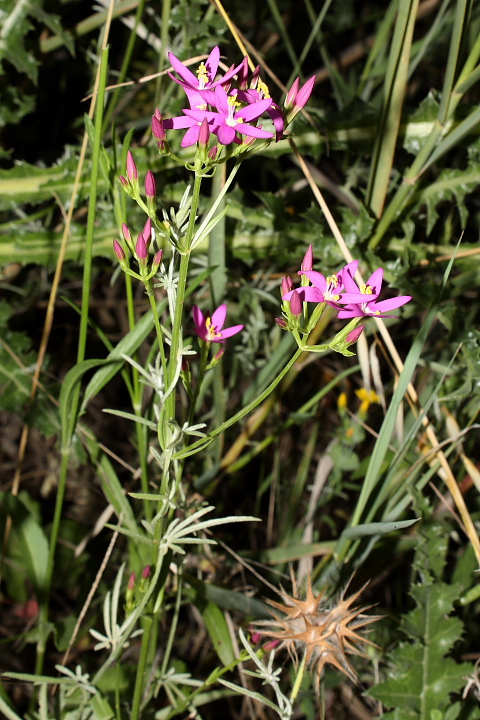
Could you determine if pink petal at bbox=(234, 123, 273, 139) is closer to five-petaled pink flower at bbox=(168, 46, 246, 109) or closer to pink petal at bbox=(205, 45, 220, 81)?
five-petaled pink flower at bbox=(168, 46, 246, 109)

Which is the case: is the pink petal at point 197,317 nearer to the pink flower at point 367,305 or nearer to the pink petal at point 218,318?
the pink petal at point 218,318

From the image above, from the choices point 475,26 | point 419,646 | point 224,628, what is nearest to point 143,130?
point 475,26

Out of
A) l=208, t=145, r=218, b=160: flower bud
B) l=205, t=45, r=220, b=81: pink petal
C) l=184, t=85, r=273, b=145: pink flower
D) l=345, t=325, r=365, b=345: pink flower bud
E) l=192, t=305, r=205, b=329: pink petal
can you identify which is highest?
l=205, t=45, r=220, b=81: pink petal

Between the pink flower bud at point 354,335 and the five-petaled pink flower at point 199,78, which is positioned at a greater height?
the five-petaled pink flower at point 199,78

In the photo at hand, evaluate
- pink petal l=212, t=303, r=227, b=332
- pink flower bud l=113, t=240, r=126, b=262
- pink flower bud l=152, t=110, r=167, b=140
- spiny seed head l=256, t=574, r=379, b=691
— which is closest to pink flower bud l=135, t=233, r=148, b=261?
pink flower bud l=113, t=240, r=126, b=262

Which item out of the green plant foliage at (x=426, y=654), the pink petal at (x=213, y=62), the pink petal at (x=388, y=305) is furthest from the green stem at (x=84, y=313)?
the green plant foliage at (x=426, y=654)

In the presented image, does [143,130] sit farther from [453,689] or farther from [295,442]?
[453,689]

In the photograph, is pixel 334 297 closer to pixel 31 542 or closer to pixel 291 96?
pixel 291 96
